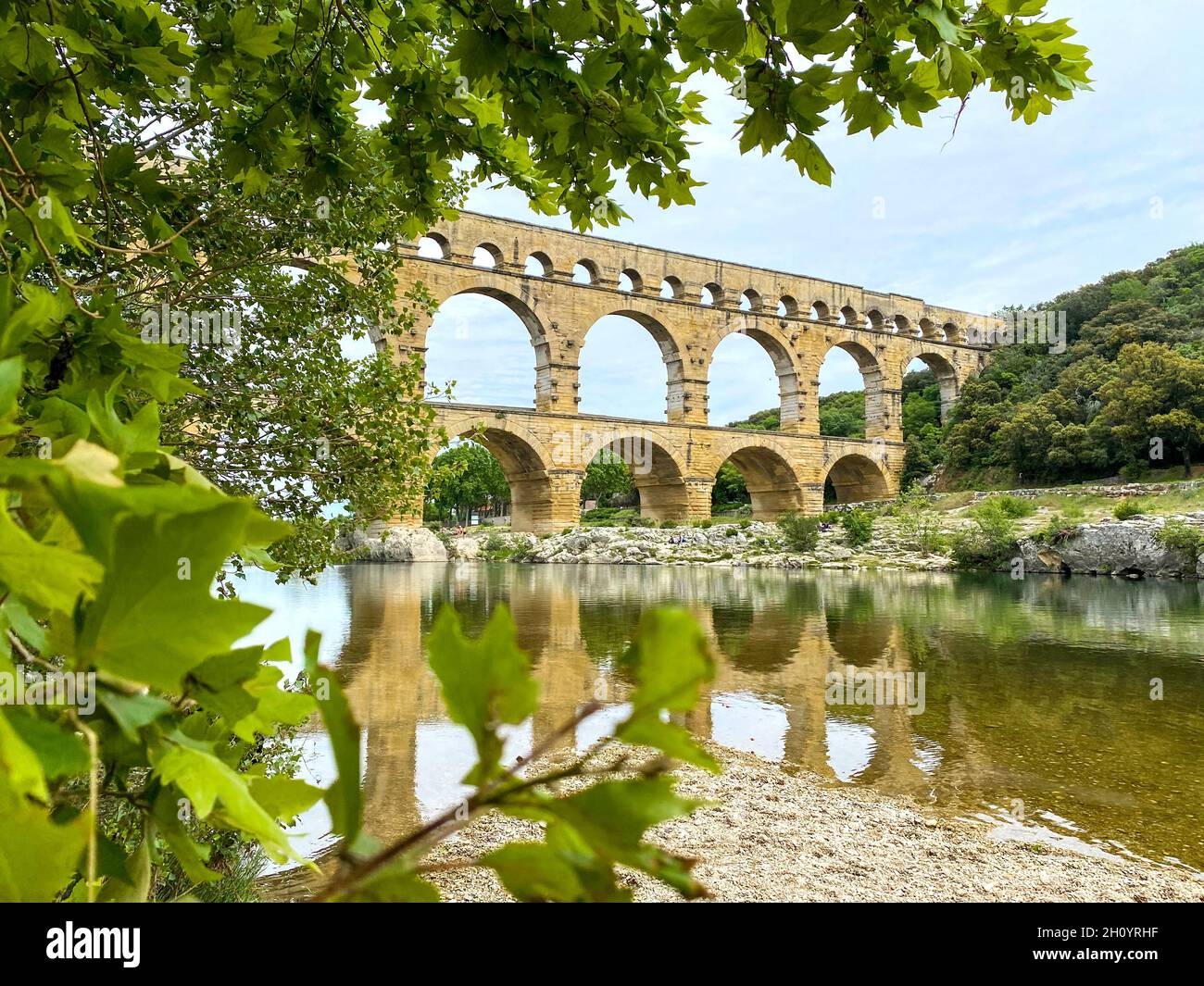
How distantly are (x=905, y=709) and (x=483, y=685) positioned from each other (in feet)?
18.9

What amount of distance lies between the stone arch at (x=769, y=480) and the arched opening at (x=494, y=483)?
677 centimetres

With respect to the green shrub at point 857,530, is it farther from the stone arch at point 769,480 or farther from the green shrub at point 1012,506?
the stone arch at point 769,480

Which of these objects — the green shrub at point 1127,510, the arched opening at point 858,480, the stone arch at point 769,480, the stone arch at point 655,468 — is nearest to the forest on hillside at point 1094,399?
the arched opening at point 858,480

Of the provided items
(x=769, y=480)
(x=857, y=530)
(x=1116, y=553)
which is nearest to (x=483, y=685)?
(x=1116, y=553)

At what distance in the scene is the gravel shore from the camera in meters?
2.78

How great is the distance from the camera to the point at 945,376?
31016 mm

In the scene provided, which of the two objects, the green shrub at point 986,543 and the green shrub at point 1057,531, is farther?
the green shrub at point 986,543

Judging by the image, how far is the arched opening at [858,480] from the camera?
2777cm

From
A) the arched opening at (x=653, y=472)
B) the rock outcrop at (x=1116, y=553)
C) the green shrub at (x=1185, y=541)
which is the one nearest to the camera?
Answer: the green shrub at (x=1185, y=541)

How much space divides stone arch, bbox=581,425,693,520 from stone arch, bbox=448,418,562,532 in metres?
1.64

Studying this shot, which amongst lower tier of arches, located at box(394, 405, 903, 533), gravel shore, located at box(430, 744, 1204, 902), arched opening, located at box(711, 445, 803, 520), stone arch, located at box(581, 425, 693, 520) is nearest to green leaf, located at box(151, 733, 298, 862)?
gravel shore, located at box(430, 744, 1204, 902)

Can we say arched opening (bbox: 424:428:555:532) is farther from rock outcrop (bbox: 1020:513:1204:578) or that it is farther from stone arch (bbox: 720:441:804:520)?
rock outcrop (bbox: 1020:513:1204:578)

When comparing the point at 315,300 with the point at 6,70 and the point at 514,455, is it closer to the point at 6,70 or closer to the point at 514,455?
the point at 6,70

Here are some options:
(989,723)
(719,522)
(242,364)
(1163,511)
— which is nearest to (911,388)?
(719,522)
